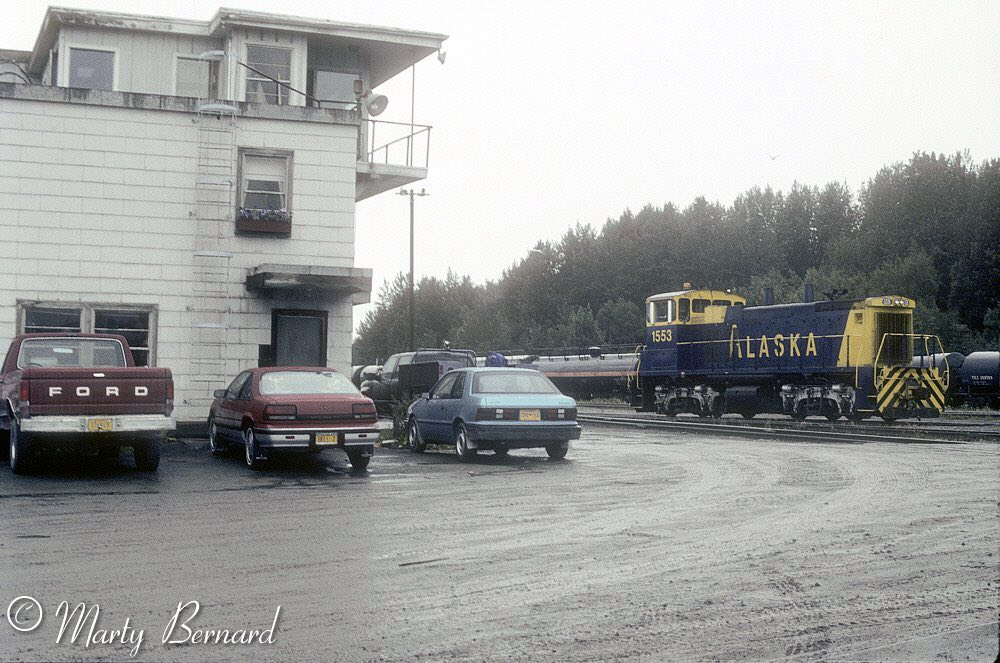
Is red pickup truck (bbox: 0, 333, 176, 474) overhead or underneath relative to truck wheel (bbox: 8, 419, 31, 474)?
overhead

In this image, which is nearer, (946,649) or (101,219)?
(946,649)

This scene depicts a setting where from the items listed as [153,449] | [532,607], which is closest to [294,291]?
[153,449]

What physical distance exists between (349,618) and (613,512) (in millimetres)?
5002

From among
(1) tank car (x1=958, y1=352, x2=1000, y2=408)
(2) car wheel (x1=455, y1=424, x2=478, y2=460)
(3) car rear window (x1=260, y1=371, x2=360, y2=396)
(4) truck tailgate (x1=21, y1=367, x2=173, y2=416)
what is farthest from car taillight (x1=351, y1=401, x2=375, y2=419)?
(1) tank car (x1=958, y1=352, x2=1000, y2=408)

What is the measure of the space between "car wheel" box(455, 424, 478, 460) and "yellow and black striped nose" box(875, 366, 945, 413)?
48.7 ft

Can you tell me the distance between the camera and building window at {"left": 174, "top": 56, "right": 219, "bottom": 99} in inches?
955

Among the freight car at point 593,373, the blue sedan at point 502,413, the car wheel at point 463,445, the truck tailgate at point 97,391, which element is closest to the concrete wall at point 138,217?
the blue sedan at point 502,413

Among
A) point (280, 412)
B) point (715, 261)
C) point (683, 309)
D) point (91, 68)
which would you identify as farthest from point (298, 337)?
point (715, 261)

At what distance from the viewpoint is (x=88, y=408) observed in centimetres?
1299

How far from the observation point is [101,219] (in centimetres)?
1966

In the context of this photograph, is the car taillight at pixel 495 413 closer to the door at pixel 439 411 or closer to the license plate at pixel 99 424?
the door at pixel 439 411

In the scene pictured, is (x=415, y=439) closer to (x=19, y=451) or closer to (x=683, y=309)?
(x=19, y=451)

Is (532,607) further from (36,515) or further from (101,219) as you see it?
(101,219)

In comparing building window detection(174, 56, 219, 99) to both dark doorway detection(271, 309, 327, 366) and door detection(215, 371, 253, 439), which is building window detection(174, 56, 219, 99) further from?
door detection(215, 371, 253, 439)
